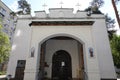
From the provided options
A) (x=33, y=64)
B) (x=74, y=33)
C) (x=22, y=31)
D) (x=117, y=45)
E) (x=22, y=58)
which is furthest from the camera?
(x=117, y=45)

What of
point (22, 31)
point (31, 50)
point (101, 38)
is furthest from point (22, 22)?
point (101, 38)

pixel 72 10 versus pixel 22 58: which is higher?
pixel 72 10

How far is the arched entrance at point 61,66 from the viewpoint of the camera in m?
11.7

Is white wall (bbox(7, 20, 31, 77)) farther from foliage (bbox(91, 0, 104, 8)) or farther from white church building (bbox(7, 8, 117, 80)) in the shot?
foliage (bbox(91, 0, 104, 8))

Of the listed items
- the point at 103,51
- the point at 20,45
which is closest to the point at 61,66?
the point at 103,51

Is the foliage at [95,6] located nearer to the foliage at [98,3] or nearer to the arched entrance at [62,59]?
the foliage at [98,3]

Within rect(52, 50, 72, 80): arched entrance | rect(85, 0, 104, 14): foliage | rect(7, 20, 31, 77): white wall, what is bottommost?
rect(52, 50, 72, 80): arched entrance

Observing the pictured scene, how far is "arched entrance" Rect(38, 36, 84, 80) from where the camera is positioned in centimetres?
1163

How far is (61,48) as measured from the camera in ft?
41.3

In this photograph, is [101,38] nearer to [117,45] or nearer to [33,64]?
[33,64]

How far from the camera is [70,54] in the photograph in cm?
1231

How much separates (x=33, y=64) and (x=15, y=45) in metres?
3.90

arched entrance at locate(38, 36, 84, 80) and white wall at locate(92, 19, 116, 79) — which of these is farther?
arched entrance at locate(38, 36, 84, 80)

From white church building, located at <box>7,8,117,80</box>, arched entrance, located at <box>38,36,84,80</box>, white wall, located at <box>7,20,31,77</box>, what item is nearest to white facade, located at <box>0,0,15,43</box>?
white wall, located at <box>7,20,31,77</box>
